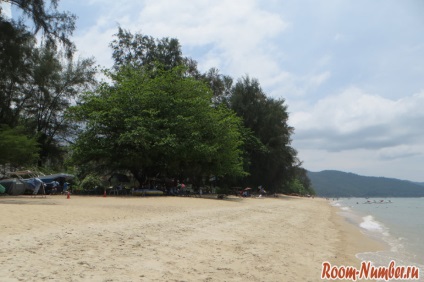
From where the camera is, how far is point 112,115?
1096 inches

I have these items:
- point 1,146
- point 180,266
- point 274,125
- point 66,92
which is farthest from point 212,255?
point 274,125

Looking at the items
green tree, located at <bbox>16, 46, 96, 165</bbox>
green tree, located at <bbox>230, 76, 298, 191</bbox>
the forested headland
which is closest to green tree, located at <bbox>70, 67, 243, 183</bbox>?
the forested headland

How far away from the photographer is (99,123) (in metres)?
28.3

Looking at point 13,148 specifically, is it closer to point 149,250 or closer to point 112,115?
point 112,115

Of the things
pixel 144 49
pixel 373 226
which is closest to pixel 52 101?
pixel 144 49

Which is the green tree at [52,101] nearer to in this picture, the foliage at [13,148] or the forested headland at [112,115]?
the forested headland at [112,115]

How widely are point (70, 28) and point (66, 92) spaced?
2050cm

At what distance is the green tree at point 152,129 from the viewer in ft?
88.8

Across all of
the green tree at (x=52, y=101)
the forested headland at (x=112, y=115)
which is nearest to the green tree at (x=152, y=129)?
the forested headland at (x=112, y=115)

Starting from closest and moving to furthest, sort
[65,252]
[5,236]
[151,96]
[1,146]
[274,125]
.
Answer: [65,252] < [5,236] < [1,146] < [151,96] < [274,125]

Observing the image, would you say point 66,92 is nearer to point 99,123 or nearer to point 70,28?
point 99,123

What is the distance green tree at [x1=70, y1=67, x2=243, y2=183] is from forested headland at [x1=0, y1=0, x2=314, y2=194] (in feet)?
0.26

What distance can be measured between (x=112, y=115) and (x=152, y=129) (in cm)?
354

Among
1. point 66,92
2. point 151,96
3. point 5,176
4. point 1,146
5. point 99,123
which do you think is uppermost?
point 66,92
